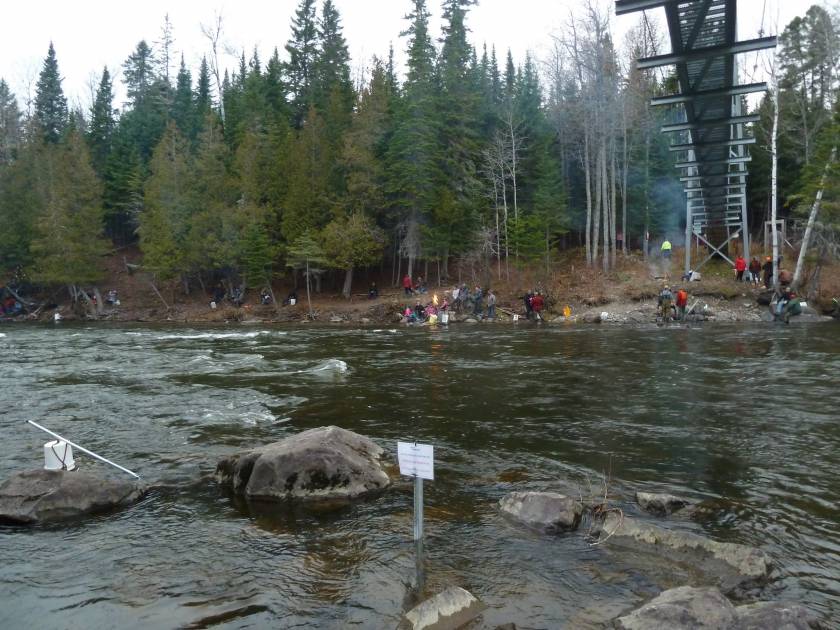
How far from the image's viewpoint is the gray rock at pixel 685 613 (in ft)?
13.0

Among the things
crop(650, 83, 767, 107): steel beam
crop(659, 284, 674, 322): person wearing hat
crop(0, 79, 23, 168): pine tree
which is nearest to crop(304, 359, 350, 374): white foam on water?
crop(650, 83, 767, 107): steel beam

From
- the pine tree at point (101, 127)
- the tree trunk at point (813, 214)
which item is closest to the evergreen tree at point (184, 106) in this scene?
the pine tree at point (101, 127)

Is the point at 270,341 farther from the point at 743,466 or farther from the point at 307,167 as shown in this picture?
the point at 307,167

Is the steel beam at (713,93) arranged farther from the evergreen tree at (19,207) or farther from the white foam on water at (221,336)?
the evergreen tree at (19,207)

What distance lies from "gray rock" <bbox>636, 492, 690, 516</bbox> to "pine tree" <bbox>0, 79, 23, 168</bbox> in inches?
3031

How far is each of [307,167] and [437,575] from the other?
44.6 metres

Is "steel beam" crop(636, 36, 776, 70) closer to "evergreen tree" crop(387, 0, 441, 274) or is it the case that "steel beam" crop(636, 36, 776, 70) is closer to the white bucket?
the white bucket

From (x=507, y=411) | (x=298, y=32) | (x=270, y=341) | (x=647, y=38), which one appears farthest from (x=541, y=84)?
(x=507, y=411)

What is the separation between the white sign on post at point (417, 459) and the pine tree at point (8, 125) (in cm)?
7641

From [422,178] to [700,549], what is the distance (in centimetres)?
3857

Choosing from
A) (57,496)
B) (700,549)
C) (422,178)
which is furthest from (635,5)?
(422,178)

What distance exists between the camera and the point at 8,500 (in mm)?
6559

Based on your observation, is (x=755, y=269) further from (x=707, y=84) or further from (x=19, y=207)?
(x=19, y=207)

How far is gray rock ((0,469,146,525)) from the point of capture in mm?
6457
